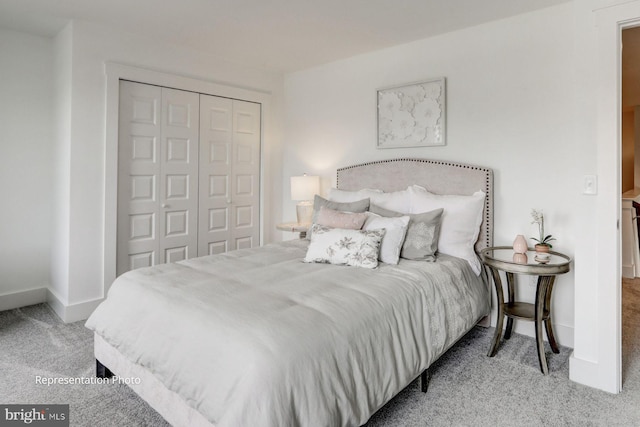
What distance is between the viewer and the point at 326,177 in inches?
168

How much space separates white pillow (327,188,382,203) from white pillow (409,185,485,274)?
0.61 m

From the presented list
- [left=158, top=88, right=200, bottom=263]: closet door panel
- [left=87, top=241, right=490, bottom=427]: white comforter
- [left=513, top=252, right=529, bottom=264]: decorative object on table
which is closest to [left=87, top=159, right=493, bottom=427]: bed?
[left=87, top=241, right=490, bottom=427]: white comforter

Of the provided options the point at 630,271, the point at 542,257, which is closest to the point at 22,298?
the point at 542,257

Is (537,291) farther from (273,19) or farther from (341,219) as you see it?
(273,19)

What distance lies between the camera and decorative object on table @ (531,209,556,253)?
2535 millimetres

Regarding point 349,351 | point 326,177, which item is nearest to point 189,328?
point 349,351

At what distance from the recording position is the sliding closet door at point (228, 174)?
4070 millimetres

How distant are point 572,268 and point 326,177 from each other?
7.96ft

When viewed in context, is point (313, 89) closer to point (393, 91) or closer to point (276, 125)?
point (276, 125)

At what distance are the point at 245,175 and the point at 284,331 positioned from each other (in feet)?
10.3

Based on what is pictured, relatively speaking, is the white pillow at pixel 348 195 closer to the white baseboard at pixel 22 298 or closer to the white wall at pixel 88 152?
the white wall at pixel 88 152

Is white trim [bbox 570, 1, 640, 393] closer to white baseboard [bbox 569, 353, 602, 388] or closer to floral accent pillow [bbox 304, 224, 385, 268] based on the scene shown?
white baseboard [bbox 569, 353, 602, 388]

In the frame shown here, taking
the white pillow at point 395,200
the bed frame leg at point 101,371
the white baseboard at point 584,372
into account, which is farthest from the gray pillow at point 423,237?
the bed frame leg at point 101,371

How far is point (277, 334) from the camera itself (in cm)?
149
